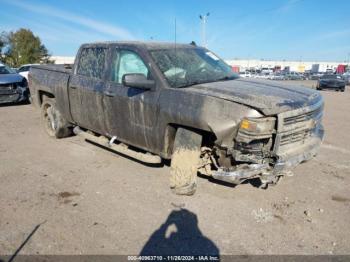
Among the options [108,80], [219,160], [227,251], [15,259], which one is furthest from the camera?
[108,80]

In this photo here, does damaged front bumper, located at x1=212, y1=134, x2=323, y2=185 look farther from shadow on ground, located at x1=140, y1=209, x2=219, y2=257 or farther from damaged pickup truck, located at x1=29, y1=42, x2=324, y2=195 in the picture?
shadow on ground, located at x1=140, y1=209, x2=219, y2=257

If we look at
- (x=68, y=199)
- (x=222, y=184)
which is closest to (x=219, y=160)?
(x=222, y=184)

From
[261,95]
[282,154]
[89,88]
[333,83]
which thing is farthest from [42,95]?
[333,83]

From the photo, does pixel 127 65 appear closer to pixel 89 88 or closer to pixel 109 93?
pixel 109 93

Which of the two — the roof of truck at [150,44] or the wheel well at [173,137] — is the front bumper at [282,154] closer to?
the wheel well at [173,137]

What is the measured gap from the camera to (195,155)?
12.7 feet

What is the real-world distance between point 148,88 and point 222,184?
1.73m

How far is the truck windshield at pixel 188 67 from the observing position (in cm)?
428

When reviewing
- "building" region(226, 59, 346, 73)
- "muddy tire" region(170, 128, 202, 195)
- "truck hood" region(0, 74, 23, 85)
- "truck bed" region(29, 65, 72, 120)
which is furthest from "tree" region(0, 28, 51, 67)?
"building" region(226, 59, 346, 73)

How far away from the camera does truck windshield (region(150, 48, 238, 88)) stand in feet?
14.0

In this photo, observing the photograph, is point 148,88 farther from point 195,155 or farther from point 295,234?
point 295,234

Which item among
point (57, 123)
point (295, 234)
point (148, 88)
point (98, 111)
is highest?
point (148, 88)

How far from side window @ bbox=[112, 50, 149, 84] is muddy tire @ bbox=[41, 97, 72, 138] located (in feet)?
7.27

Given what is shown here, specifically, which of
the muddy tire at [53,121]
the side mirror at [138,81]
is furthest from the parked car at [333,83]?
the side mirror at [138,81]
